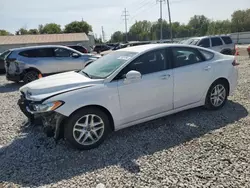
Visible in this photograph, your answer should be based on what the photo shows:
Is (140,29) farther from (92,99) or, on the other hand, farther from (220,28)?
(92,99)

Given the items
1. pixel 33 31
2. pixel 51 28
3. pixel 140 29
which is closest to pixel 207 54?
pixel 51 28

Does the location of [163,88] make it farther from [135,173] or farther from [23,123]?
[23,123]

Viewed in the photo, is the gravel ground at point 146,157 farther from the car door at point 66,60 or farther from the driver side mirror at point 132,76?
the car door at point 66,60

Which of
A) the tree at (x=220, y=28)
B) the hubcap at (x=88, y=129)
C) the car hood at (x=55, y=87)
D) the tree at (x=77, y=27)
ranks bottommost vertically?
the hubcap at (x=88, y=129)

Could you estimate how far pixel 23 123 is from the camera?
4.96 m

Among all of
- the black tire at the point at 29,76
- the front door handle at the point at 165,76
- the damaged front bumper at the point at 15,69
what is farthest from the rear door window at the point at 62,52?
the front door handle at the point at 165,76

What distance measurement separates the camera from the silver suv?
9391 millimetres

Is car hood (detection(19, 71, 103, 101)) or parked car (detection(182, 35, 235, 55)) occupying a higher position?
parked car (detection(182, 35, 235, 55))

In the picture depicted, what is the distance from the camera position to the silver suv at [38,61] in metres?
9.39

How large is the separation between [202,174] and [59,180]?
6.01 feet

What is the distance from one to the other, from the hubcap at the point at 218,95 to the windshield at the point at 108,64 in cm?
201

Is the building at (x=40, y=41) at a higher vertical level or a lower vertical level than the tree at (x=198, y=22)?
lower

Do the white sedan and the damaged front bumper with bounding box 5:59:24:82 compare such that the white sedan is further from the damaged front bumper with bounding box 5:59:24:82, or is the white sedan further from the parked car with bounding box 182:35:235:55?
the parked car with bounding box 182:35:235:55

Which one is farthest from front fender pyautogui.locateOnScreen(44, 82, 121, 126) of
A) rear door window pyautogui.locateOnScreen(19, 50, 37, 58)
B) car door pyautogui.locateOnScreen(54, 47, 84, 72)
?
car door pyautogui.locateOnScreen(54, 47, 84, 72)
